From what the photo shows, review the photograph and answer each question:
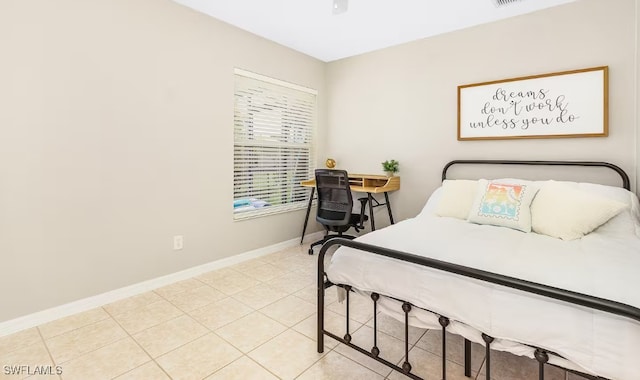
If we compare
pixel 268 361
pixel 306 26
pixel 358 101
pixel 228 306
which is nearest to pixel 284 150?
pixel 358 101

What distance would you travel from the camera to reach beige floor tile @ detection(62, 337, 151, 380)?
5.12ft

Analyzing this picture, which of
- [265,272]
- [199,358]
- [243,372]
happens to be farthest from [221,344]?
[265,272]

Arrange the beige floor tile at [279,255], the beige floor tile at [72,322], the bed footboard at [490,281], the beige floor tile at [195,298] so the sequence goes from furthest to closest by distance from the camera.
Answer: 1. the beige floor tile at [279,255]
2. the beige floor tile at [195,298]
3. the beige floor tile at [72,322]
4. the bed footboard at [490,281]

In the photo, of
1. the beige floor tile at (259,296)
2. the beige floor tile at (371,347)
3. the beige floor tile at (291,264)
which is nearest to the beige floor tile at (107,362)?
the beige floor tile at (259,296)

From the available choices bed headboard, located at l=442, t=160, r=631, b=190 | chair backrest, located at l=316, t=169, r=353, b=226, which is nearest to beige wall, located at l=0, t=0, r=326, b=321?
chair backrest, located at l=316, t=169, r=353, b=226

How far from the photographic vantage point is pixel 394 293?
1.43m

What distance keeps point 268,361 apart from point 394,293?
0.79 metres

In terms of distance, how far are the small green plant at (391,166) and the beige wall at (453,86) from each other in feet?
0.28

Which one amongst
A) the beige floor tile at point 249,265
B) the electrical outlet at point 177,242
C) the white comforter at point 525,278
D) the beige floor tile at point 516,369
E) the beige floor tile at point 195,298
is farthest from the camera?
the beige floor tile at point 249,265

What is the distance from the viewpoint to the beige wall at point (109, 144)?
1.94 m

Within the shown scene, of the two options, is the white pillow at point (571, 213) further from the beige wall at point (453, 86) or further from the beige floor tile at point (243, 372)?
the beige floor tile at point (243, 372)

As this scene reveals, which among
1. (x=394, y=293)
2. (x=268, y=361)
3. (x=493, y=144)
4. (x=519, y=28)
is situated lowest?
(x=268, y=361)

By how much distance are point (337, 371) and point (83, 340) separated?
1.52 metres

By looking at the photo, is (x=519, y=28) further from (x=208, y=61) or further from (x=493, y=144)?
(x=208, y=61)
